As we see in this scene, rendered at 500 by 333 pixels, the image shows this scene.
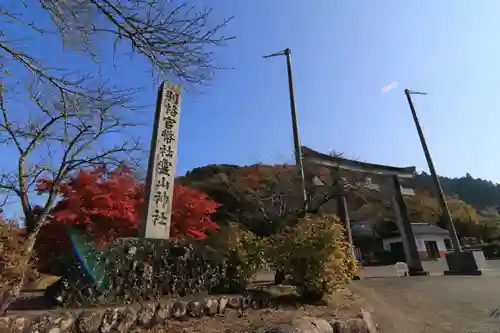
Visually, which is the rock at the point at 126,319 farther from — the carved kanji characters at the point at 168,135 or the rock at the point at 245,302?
the carved kanji characters at the point at 168,135

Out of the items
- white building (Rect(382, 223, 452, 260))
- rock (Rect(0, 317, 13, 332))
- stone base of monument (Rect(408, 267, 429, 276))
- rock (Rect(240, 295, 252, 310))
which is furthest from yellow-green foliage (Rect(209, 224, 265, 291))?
white building (Rect(382, 223, 452, 260))

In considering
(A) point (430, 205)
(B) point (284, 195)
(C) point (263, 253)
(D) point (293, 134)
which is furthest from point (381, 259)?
(C) point (263, 253)

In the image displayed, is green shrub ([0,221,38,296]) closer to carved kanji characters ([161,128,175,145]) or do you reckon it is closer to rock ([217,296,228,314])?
rock ([217,296,228,314])

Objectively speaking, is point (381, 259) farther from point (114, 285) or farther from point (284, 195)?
point (114, 285)

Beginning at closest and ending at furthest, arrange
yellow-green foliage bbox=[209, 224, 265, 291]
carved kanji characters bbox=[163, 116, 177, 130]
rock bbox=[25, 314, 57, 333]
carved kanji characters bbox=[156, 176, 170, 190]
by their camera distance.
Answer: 1. rock bbox=[25, 314, 57, 333]
2. yellow-green foliage bbox=[209, 224, 265, 291]
3. carved kanji characters bbox=[156, 176, 170, 190]
4. carved kanji characters bbox=[163, 116, 177, 130]

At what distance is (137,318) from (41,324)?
137 centimetres

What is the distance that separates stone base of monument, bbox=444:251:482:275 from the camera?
1356 centimetres

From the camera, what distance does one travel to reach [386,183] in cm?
1780

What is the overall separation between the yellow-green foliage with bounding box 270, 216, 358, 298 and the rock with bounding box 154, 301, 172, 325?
3.11 meters

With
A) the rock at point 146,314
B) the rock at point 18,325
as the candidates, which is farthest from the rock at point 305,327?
the rock at point 18,325

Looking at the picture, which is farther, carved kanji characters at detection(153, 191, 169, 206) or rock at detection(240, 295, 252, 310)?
carved kanji characters at detection(153, 191, 169, 206)

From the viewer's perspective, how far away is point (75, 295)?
17.7ft

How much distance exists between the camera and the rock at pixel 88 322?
15.2 feet

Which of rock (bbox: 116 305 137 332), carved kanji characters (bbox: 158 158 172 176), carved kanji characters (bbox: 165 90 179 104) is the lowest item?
rock (bbox: 116 305 137 332)
